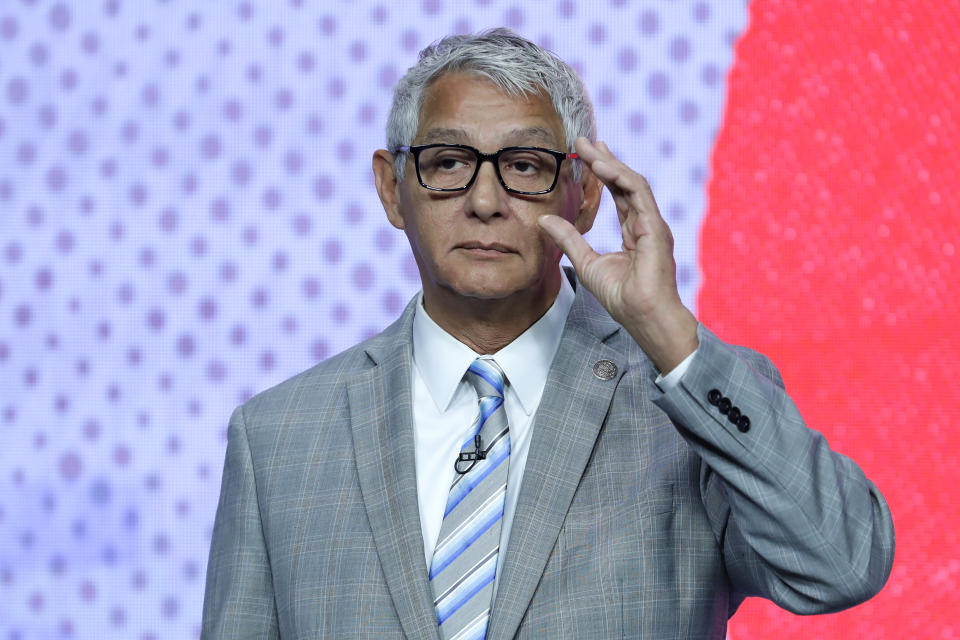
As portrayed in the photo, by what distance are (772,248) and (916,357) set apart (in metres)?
0.46

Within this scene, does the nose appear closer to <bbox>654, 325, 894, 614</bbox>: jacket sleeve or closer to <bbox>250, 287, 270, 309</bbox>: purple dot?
<bbox>654, 325, 894, 614</bbox>: jacket sleeve

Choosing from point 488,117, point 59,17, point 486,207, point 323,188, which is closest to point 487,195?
point 486,207

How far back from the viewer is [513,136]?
174cm

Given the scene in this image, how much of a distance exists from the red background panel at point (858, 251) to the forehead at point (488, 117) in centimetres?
120

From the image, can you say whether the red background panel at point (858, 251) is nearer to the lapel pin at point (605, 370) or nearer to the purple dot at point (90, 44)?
the lapel pin at point (605, 370)

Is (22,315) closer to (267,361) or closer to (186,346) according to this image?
(186,346)

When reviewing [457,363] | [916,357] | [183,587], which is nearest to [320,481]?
[457,363]

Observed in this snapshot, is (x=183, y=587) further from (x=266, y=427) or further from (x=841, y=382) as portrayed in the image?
(x=841, y=382)

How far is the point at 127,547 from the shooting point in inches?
116

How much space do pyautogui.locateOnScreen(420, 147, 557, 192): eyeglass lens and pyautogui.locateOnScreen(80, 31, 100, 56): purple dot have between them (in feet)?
5.49

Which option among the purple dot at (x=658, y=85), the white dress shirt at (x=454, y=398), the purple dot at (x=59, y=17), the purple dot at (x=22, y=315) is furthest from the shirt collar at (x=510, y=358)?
the purple dot at (x=59, y=17)

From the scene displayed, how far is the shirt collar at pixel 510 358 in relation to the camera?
5.82 ft

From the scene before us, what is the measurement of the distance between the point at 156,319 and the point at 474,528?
1612mm

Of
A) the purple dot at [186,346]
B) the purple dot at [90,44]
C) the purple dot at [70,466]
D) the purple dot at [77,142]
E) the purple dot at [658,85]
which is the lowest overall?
the purple dot at [70,466]
